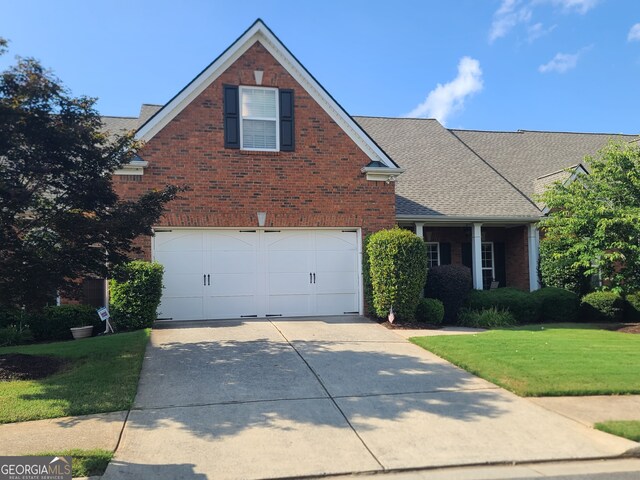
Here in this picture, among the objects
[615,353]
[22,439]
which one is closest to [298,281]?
[615,353]

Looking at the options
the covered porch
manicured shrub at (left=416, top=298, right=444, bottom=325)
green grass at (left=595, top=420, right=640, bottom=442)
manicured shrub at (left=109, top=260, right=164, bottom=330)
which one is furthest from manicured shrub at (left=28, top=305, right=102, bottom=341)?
green grass at (left=595, top=420, right=640, bottom=442)

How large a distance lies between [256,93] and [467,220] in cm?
762

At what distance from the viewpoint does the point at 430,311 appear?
12578 mm

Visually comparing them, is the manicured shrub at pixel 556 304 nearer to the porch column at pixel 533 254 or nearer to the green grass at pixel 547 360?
the porch column at pixel 533 254

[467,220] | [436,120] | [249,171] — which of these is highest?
[436,120]

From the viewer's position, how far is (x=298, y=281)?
1318 cm

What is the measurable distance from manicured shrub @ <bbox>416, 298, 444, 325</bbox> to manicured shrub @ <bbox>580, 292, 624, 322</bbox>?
17.7 feet

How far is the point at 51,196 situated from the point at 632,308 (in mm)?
15808

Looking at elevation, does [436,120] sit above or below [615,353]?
above

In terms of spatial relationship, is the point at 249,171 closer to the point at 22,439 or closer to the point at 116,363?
the point at 116,363

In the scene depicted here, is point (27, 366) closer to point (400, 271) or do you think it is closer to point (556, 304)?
point (400, 271)

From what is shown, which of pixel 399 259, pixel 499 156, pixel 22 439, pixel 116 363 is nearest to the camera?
pixel 22 439

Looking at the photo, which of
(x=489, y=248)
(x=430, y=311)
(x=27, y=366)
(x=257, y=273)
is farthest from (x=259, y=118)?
(x=489, y=248)

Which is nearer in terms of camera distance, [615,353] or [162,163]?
[615,353]
